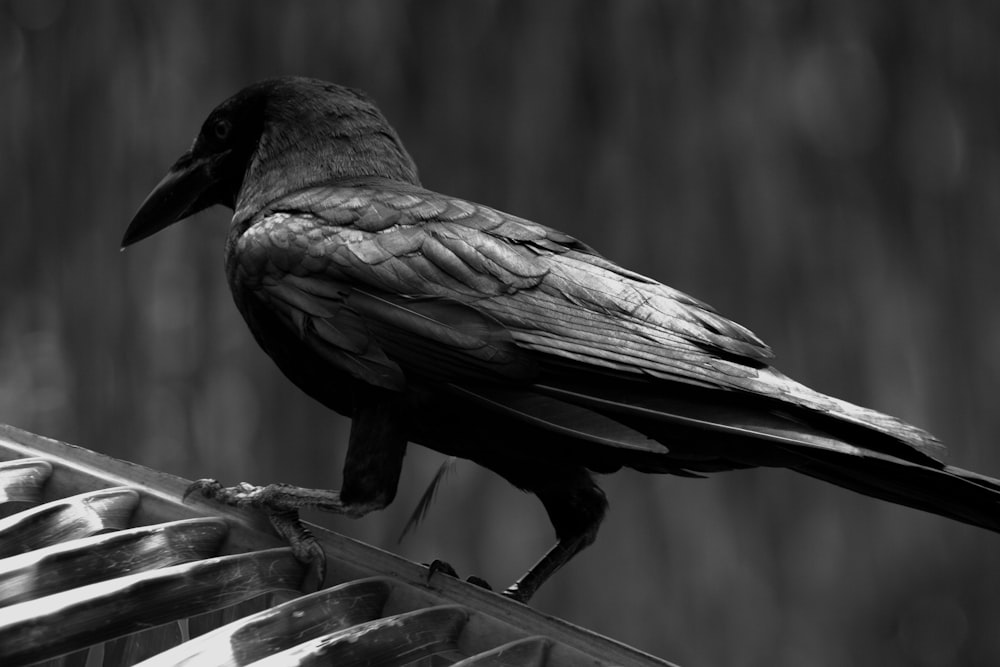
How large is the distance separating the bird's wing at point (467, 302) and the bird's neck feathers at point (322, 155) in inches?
10.4

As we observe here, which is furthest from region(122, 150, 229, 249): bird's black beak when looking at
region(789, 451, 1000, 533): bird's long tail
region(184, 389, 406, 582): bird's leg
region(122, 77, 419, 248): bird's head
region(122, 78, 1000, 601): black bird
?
region(789, 451, 1000, 533): bird's long tail

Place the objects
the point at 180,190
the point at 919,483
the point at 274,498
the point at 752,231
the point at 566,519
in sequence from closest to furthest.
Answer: the point at 919,483 → the point at 274,498 → the point at 566,519 → the point at 180,190 → the point at 752,231

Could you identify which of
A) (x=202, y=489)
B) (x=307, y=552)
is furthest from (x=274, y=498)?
(x=307, y=552)

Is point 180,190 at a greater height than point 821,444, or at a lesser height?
greater

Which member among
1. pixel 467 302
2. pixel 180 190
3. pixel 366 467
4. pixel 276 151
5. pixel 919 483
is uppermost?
pixel 276 151

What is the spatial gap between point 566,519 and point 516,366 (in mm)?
606

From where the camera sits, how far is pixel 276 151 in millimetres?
2816

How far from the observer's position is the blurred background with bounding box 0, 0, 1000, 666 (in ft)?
12.3

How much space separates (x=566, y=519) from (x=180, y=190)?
1.33m

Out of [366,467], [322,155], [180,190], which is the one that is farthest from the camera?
[180,190]

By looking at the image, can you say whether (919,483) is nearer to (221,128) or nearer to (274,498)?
(274,498)

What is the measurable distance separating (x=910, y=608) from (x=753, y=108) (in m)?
1.75

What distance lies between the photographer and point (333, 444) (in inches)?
167

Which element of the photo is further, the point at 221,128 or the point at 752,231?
the point at 752,231
